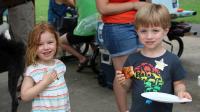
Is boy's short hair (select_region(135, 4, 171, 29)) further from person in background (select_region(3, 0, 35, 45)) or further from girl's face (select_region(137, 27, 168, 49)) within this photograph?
person in background (select_region(3, 0, 35, 45))

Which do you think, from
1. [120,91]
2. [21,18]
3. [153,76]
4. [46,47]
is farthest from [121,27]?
[21,18]

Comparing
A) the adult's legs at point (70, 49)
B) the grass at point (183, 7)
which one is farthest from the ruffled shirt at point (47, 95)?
the grass at point (183, 7)

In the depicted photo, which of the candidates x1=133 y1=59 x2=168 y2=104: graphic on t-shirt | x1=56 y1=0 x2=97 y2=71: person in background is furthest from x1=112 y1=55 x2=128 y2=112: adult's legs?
x1=56 y1=0 x2=97 y2=71: person in background

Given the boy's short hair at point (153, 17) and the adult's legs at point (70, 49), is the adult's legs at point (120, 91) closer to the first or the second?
the boy's short hair at point (153, 17)

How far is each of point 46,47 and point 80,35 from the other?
3.45m

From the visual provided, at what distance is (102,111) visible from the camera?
5.07m

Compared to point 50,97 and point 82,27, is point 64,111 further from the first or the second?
point 82,27

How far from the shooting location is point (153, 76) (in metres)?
2.79

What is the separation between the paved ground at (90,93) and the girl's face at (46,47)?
219 cm

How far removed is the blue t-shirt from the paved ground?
2.25m

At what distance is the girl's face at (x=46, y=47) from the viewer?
298 centimetres

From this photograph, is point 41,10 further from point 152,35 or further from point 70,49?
point 152,35


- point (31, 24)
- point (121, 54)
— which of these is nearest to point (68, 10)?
point (31, 24)

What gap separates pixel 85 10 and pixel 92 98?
4.24ft
